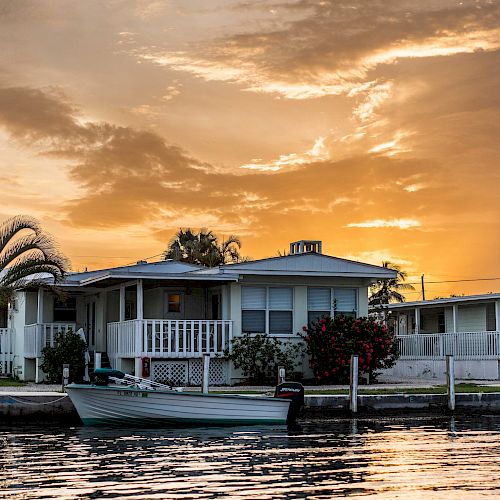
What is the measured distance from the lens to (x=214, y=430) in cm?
2931

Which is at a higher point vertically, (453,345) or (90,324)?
(90,324)

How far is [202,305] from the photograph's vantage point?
4188cm

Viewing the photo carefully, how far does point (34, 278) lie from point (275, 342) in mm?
10150

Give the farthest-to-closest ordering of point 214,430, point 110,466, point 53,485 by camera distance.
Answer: point 214,430
point 110,466
point 53,485

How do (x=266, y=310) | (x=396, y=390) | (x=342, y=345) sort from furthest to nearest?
(x=266, y=310)
(x=342, y=345)
(x=396, y=390)

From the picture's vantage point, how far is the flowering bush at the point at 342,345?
38.7 m

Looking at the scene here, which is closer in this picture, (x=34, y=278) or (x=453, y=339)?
(x=34, y=278)

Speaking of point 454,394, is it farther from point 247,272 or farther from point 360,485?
point 360,485

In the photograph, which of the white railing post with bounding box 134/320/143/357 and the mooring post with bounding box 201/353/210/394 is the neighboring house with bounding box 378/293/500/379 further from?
the mooring post with bounding box 201/353/210/394

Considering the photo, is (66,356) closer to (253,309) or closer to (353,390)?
(253,309)

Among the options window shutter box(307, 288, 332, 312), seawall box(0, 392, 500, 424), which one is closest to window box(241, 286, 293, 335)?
window shutter box(307, 288, 332, 312)

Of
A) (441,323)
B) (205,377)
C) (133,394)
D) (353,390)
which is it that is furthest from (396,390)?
(441,323)

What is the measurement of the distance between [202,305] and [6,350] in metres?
13.2

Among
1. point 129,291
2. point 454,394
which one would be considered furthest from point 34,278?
point 454,394
